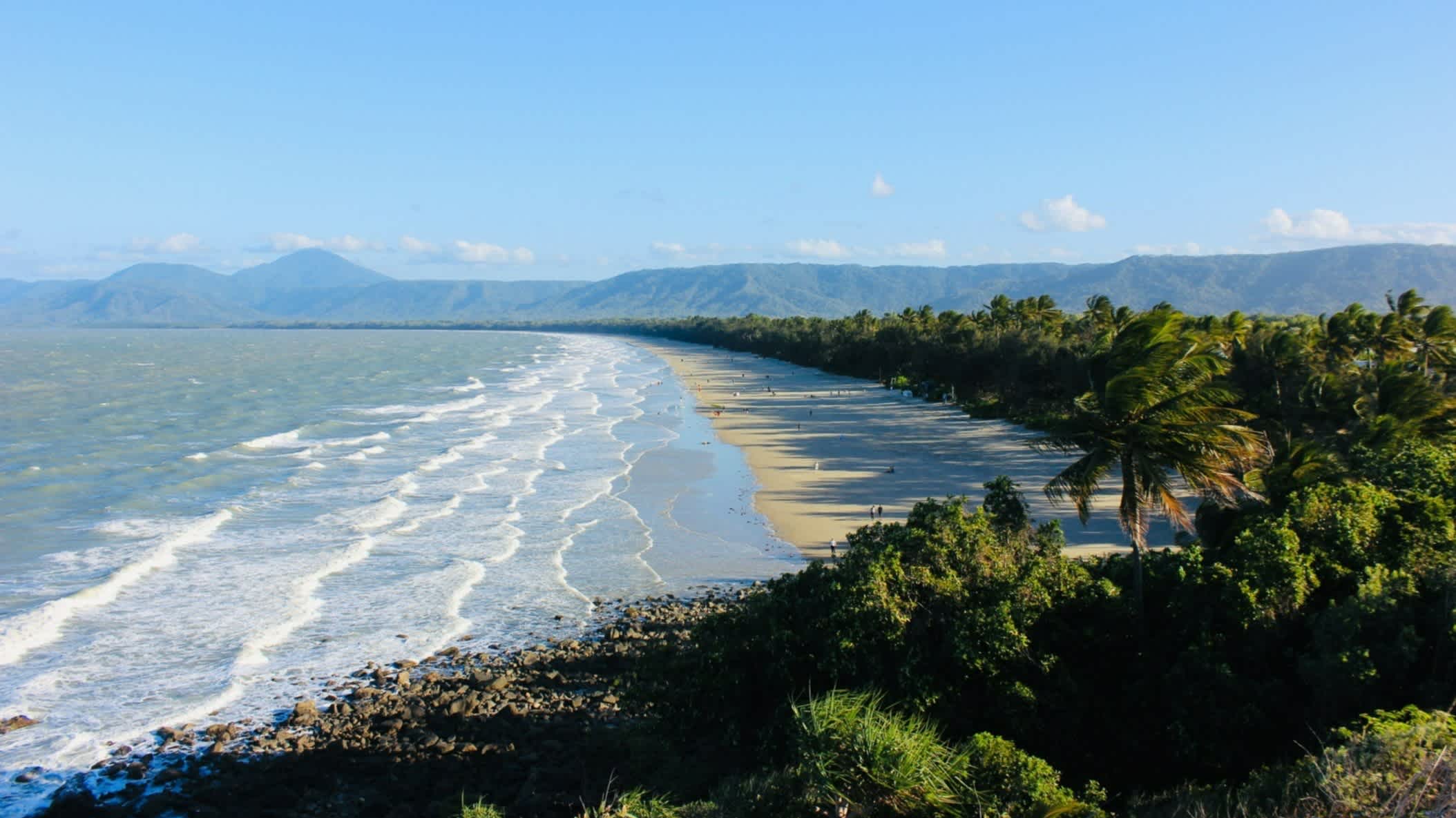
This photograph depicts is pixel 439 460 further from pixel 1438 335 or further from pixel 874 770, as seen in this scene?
pixel 1438 335

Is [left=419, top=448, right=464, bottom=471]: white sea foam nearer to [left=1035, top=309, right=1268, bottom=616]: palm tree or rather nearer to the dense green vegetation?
the dense green vegetation

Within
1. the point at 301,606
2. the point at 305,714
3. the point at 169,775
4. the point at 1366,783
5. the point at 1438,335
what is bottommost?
the point at 169,775

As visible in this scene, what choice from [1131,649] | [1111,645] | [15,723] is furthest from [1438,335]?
[15,723]

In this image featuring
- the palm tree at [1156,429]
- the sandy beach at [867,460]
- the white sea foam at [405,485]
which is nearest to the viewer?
the palm tree at [1156,429]

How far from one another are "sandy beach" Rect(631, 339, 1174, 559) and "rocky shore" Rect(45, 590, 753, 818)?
9890 millimetres

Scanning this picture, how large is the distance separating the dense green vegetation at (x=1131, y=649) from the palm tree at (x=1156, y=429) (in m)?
0.04

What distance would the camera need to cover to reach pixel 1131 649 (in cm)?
1303

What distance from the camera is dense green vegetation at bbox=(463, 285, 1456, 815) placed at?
886 cm

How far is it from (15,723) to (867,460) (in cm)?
2877

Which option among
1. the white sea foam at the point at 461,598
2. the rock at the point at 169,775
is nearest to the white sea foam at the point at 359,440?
the white sea foam at the point at 461,598

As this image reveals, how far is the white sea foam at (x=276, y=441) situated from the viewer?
4500cm

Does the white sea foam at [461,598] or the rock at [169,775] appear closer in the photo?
the rock at [169,775]

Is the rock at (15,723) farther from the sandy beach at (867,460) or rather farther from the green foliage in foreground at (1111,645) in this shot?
the sandy beach at (867,460)

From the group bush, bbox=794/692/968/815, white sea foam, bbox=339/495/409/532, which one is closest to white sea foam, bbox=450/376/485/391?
white sea foam, bbox=339/495/409/532
